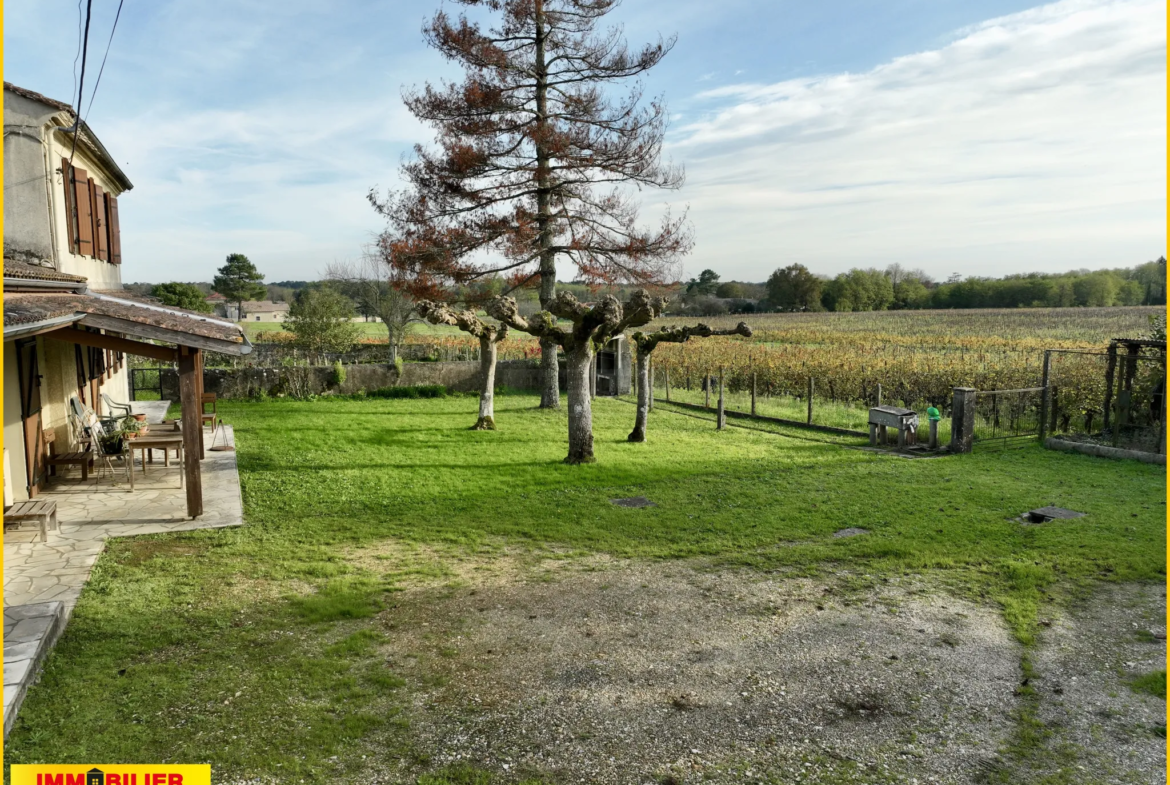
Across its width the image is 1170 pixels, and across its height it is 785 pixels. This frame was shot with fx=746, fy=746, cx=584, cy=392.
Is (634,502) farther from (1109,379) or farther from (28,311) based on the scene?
(1109,379)

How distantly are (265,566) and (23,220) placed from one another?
7041 mm

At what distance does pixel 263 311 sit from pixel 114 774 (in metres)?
84.4

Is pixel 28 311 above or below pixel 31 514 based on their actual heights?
above

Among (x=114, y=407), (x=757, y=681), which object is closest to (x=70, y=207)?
(x=114, y=407)

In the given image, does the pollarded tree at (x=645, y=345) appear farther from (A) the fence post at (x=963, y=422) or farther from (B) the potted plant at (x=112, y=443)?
(B) the potted plant at (x=112, y=443)

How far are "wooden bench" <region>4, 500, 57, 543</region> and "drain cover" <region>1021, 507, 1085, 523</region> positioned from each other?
1060 centimetres

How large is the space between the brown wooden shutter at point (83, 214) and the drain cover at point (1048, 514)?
45.6 feet

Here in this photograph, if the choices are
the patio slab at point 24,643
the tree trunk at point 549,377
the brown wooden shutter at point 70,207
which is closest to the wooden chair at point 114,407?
the brown wooden shutter at point 70,207

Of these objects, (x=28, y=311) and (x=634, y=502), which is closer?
(x=28, y=311)

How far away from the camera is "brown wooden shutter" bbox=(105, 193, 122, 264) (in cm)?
1485

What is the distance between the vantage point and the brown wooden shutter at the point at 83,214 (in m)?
11.5

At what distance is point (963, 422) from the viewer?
12797 millimetres

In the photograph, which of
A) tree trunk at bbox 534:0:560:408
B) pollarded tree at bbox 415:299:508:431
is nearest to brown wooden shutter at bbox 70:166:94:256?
pollarded tree at bbox 415:299:508:431

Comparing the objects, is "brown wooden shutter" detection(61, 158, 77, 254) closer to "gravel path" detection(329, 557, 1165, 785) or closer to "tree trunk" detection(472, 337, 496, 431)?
"tree trunk" detection(472, 337, 496, 431)
